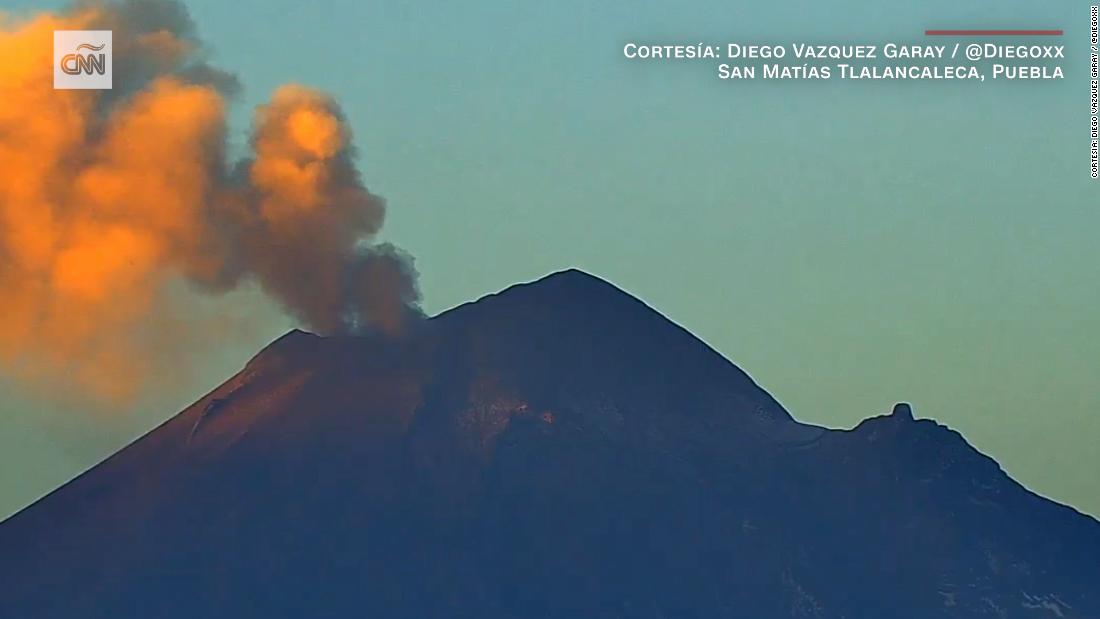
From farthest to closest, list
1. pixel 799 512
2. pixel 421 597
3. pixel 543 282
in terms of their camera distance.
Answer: pixel 543 282, pixel 799 512, pixel 421 597

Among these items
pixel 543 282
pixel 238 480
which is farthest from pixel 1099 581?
pixel 238 480

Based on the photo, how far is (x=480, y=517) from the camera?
502 ft

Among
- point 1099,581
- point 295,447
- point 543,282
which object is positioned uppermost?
point 543,282

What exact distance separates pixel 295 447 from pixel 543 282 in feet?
76.8

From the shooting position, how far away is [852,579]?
6171 inches

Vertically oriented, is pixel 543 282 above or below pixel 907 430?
above

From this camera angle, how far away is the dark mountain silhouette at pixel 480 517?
15050 centimetres

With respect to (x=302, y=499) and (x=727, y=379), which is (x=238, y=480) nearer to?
(x=302, y=499)

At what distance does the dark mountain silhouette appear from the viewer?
150m

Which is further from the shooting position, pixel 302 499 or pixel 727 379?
pixel 727 379

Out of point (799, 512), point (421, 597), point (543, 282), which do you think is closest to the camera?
point (421, 597)

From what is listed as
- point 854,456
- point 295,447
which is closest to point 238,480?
point 295,447

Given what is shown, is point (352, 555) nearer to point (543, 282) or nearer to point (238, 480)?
point (238, 480)

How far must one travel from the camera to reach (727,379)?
6580 inches
